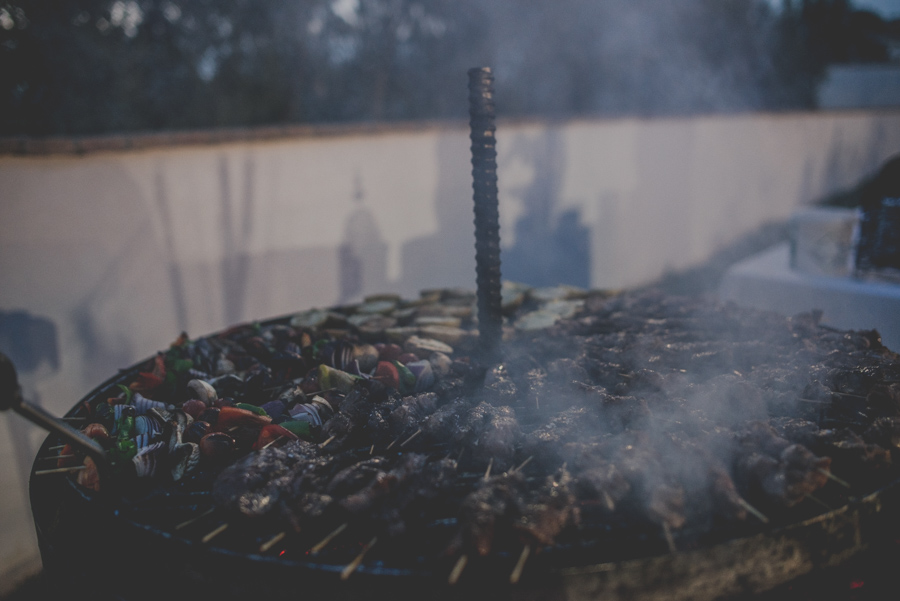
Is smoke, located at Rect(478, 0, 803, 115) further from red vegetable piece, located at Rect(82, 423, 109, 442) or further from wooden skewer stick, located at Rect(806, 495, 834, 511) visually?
red vegetable piece, located at Rect(82, 423, 109, 442)

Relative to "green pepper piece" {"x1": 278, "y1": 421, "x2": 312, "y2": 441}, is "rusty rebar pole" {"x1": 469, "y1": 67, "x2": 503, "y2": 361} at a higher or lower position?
higher

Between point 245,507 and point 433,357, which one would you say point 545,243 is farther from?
point 245,507

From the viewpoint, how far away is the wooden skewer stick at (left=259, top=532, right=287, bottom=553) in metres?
1.88

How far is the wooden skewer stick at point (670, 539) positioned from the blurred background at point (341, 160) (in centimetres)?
616

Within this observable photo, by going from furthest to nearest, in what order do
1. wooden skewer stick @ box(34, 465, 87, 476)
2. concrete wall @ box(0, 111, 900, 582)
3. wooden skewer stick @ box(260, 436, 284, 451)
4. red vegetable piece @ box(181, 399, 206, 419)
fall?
concrete wall @ box(0, 111, 900, 582) → red vegetable piece @ box(181, 399, 206, 419) → wooden skewer stick @ box(260, 436, 284, 451) → wooden skewer stick @ box(34, 465, 87, 476)

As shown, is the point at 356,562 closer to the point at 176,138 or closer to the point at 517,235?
the point at 176,138

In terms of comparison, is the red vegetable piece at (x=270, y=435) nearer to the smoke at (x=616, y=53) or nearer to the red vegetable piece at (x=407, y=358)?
the red vegetable piece at (x=407, y=358)

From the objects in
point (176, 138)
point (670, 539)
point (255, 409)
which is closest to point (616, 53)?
point (176, 138)

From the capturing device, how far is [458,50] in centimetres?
1474

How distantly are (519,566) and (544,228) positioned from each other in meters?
9.35

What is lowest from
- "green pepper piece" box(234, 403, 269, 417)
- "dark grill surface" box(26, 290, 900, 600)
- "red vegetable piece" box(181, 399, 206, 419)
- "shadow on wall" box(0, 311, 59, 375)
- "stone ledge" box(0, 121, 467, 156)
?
"shadow on wall" box(0, 311, 59, 375)

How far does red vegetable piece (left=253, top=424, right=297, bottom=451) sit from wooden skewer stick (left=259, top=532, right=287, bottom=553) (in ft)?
2.04

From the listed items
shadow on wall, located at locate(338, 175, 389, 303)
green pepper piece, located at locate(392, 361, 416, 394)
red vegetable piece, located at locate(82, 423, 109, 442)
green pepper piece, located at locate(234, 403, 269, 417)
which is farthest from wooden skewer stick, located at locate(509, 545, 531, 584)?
shadow on wall, located at locate(338, 175, 389, 303)

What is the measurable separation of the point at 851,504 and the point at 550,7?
15.6m
